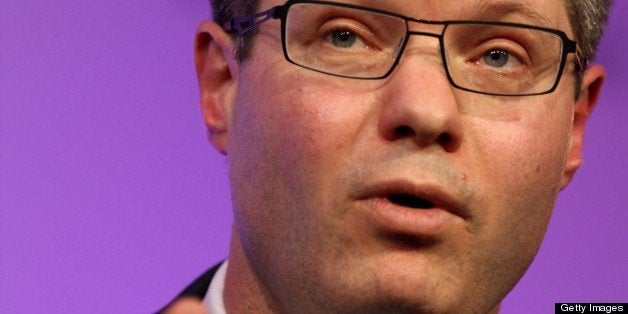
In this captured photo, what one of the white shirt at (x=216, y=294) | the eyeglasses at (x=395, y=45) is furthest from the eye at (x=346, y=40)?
the white shirt at (x=216, y=294)

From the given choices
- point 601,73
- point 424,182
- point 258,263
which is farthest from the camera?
point 601,73

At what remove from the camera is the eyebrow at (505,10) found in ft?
3.57

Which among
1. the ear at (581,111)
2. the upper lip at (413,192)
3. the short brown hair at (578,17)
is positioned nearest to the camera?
the upper lip at (413,192)

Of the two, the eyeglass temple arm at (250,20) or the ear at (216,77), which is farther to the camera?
the ear at (216,77)

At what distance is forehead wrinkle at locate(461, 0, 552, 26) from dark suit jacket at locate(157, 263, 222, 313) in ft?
1.97

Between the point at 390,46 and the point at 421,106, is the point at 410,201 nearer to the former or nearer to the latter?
the point at 421,106

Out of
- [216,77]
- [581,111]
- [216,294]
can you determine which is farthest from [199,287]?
[581,111]

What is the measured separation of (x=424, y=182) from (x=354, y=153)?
9 cm

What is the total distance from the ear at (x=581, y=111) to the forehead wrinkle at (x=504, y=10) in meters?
0.22

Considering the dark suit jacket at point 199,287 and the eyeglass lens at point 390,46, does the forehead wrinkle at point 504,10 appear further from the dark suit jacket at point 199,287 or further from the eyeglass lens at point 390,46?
the dark suit jacket at point 199,287

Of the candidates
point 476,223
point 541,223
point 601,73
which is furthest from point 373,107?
point 601,73

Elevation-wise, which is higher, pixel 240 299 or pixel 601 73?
pixel 601 73

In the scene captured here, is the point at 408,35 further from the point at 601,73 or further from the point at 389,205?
the point at 601,73

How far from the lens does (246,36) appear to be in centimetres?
119
